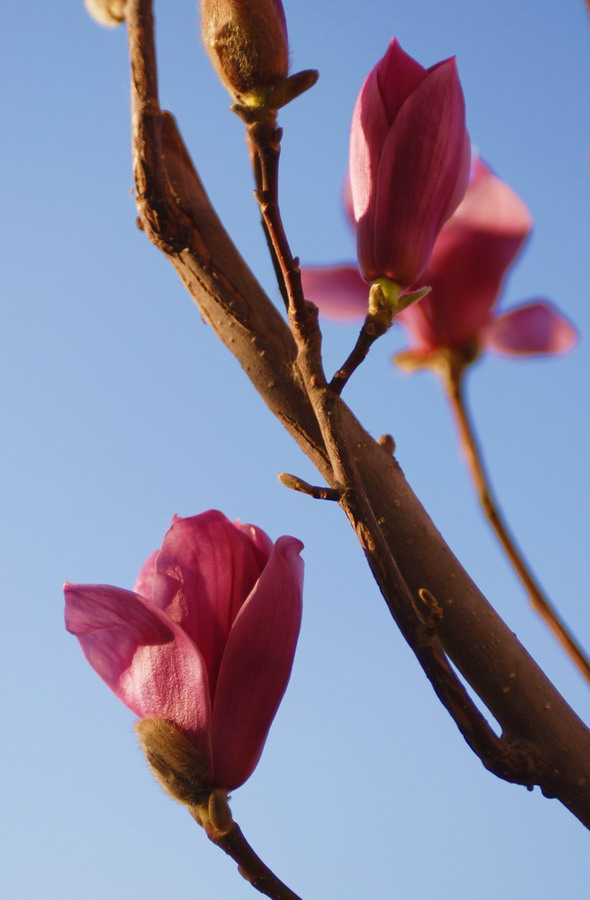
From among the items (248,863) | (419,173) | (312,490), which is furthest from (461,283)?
(248,863)

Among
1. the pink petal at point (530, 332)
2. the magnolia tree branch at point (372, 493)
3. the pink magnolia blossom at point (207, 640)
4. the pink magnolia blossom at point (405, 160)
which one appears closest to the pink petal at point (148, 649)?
the pink magnolia blossom at point (207, 640)

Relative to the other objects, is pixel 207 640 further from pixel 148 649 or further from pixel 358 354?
pixel 358 354

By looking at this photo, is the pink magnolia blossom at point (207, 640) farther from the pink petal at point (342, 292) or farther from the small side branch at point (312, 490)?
the pink petal at point (342, 292)

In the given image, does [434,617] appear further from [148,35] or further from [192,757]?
[148,35]

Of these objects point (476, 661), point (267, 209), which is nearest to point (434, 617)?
point (476, 661)

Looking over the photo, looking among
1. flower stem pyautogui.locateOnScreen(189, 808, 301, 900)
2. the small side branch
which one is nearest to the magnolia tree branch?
the small side branch
